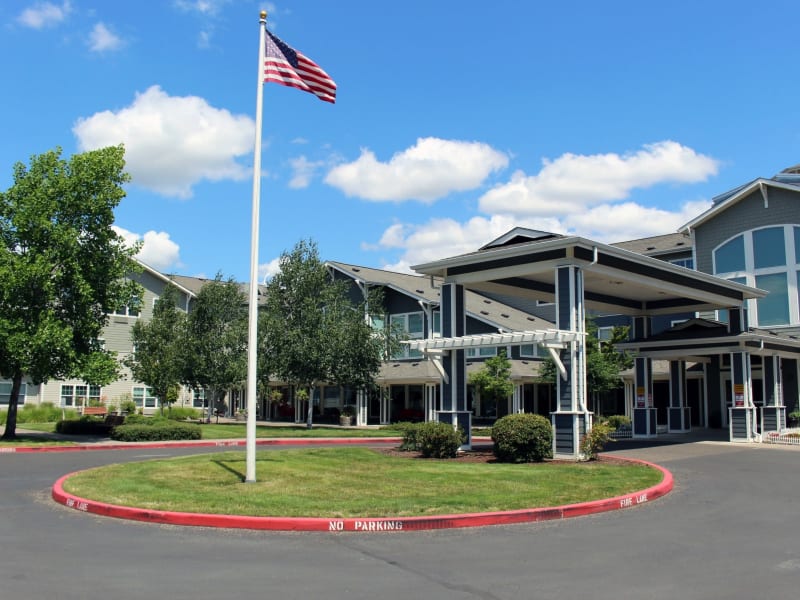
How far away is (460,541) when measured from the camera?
952 cm

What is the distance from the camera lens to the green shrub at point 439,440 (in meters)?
20.0

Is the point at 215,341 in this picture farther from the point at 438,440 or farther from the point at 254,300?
the point at 254,300

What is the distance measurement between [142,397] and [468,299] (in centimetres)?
2208

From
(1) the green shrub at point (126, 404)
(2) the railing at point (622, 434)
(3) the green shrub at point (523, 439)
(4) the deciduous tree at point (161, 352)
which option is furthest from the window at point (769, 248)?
(1) the green shrub at point (126, 404)

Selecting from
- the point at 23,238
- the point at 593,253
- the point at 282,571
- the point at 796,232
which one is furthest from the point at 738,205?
the point at 282,571

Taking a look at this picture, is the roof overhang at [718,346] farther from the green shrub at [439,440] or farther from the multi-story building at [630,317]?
the green shrub at [439,440]

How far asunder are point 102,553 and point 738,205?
3349 centimetres

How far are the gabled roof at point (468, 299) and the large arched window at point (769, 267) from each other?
10.4 m

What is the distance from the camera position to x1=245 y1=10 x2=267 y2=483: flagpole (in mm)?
13633

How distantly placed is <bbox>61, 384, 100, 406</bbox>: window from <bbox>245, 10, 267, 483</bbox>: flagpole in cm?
3508

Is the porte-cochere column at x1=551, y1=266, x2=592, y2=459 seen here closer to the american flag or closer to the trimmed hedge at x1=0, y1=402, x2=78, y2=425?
the american flag

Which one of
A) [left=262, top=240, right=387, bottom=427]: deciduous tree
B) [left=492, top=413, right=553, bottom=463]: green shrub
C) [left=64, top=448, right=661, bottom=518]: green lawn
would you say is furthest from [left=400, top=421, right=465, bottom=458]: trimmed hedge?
[left=262, top=240, right=387, bottom=427]: deciduous tree

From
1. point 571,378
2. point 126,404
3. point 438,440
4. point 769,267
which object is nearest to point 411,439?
point 438,440

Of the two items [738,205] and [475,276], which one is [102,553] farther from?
[738,205]
